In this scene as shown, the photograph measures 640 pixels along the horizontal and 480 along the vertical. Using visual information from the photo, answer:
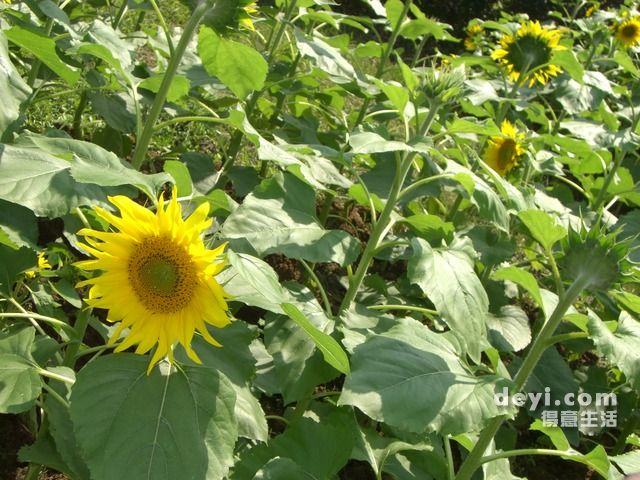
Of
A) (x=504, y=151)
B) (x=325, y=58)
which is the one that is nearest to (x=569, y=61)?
(x=504, y=151)

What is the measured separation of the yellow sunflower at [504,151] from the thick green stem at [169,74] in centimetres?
174

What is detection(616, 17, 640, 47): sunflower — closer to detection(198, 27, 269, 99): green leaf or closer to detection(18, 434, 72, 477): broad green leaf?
detection(198, 27, 269, 99): green leaf

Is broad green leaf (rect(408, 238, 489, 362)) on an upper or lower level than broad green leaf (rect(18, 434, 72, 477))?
upper

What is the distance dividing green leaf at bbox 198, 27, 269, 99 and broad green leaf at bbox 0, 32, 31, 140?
421mm

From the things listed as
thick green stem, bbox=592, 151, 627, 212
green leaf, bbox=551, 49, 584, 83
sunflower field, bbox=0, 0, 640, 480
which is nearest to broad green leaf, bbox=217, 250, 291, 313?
sunflower field, bbox=0, 0, 640, 480

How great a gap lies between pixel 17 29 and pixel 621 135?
8.39 ft

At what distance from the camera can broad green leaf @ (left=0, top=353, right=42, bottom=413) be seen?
136 centimetres

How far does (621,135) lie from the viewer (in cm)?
326

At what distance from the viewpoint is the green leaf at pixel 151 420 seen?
4.22ft

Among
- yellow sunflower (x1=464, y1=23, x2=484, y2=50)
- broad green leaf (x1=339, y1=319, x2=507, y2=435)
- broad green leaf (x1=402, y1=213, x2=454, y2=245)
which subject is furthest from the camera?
yellow sunflower (x1=464, y1=23, x2=484, y2=50)

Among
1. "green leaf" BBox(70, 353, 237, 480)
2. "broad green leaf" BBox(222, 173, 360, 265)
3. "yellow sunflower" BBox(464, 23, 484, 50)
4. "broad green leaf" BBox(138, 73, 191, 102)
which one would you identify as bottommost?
"green leaf" BBox(70, 353, 237, 480)

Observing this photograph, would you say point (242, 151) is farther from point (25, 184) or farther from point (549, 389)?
point (25, 184)

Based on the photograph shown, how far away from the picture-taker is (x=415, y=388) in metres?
1.54

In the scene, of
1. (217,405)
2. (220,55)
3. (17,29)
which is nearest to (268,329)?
(217,405)
